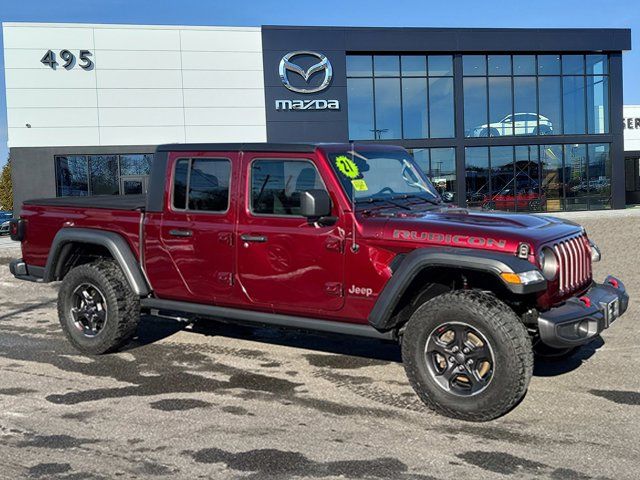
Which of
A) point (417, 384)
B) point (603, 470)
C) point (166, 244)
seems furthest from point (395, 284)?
point (166, 244)

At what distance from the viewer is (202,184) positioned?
5586 mm

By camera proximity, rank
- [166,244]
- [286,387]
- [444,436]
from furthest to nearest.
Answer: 1. [166,244]
2. [286,387]
3. [444,436]

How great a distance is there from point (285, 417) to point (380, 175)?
210cm

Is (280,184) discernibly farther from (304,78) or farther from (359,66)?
(359,66)

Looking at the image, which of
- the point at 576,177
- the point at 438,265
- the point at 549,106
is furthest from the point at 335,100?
the point at 438,265

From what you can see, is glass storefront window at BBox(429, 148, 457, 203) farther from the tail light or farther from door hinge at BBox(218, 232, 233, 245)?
door hinge at BBox(218, 232, 233, 245)

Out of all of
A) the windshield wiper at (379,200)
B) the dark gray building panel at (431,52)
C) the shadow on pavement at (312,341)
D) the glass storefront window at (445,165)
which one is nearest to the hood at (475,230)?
the windshield wiper at (379,200)

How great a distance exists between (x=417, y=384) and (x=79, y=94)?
24.7 m

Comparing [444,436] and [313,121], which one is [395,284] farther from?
[313,121]

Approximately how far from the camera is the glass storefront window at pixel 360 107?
2914 centimetres

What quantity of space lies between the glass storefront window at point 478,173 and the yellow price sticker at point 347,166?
25750 mm

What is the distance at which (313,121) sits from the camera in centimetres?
2853

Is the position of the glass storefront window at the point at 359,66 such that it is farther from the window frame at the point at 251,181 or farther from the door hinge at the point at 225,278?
the door hinge at the point at 225,278

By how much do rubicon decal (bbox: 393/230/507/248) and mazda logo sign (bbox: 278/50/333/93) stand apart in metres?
24.4
